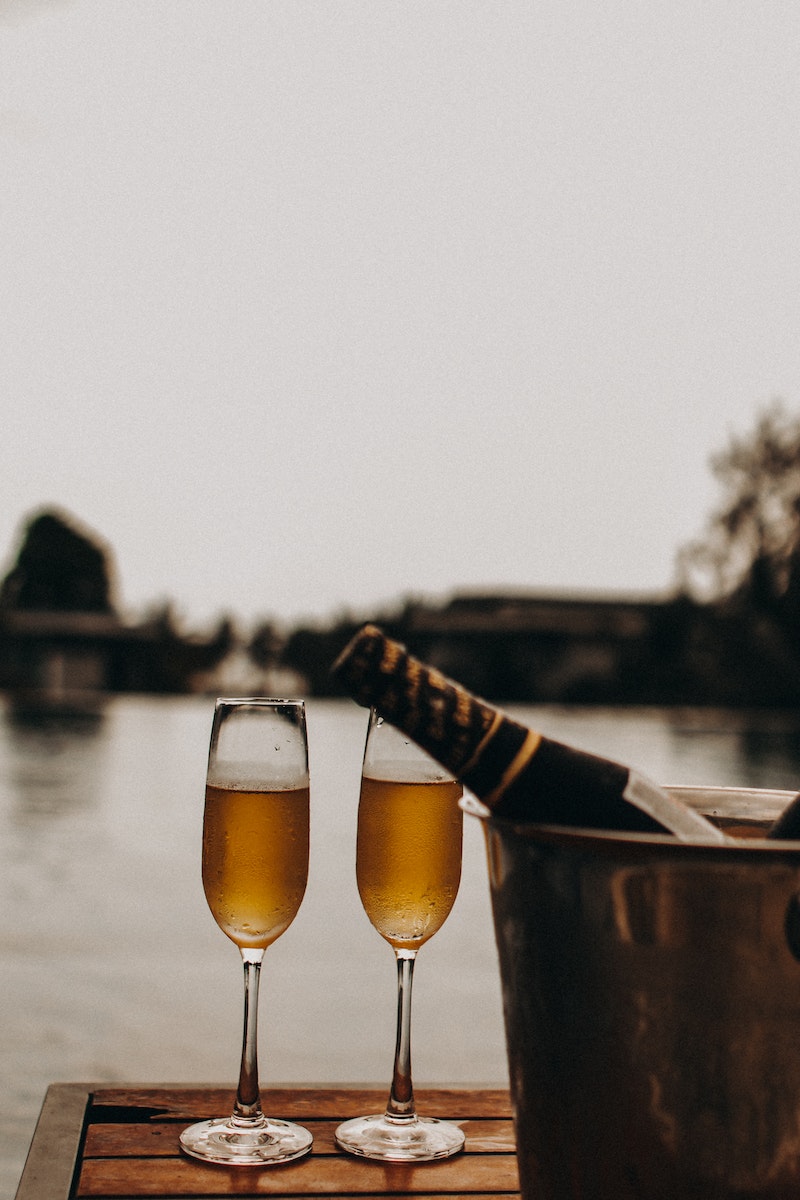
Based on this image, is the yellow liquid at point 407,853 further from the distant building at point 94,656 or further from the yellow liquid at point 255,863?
the distant building at point 94,656

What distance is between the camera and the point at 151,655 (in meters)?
30.5

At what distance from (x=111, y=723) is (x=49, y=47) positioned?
31.8 feet

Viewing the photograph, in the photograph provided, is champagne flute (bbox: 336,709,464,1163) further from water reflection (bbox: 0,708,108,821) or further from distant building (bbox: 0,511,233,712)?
distant building (bbox: 0,511,233,712)

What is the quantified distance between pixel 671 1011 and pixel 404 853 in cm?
41

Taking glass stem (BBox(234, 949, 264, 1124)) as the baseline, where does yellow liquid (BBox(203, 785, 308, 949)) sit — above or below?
above

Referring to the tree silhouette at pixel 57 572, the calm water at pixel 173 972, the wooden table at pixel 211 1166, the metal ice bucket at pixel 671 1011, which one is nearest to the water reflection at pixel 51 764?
the calm water at pixel 173 972

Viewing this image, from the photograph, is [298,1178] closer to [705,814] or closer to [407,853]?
[407,853]

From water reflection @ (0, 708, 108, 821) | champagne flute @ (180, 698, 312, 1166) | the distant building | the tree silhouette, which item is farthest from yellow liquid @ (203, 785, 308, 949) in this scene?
the tree silhouette

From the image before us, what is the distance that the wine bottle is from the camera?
2.29ft

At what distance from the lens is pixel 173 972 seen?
394 centimetres

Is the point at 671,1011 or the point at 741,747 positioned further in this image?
the point at 741,747

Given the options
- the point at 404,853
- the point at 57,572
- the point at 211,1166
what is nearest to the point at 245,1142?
the point at 211,1166

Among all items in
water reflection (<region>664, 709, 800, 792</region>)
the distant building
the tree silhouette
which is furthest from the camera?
the tree silhouette

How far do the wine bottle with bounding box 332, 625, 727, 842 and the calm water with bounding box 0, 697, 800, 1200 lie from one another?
0.30 metres
